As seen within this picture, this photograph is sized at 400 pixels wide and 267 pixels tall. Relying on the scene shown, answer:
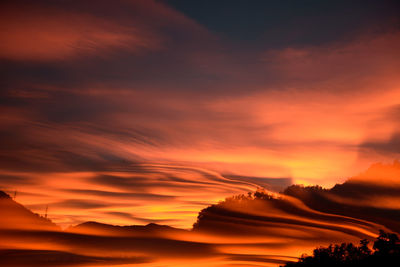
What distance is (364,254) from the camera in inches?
3720

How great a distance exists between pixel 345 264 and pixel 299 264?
8715mm

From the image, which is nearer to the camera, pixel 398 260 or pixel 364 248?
pixel 398 260

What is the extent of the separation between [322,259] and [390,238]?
44.7 feet

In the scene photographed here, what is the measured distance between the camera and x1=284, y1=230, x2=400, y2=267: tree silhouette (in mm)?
69750

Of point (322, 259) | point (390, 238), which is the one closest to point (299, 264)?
point (322, 259)

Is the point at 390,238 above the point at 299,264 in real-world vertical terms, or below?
above

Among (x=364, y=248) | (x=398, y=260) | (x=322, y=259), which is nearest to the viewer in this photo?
(x=398, y=260)

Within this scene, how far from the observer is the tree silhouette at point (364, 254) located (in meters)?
69.8

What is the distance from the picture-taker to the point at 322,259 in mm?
84812

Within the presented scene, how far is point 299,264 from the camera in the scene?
8306 centimetres

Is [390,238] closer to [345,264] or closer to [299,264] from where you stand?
[345,264]

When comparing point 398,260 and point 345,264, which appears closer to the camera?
point 398,260

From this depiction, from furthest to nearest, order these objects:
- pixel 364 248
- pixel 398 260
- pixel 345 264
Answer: pixel 364 248 < pixel 345 264 < pixel 398 260

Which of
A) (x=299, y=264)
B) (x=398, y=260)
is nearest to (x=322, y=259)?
(x=299, y=264)
